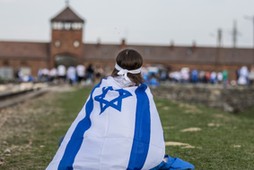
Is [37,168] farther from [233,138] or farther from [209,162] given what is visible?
[233,138]

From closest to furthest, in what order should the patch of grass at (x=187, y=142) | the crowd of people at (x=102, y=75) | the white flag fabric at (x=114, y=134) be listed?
the white flag fabric at (x=114, y=134) < the patch of grass at (x=187, y=142) < the crowd of people at (x=102, y=75)

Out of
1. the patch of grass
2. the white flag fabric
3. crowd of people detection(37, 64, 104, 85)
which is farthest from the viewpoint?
crowd of people detection(37, 64, 104, 85)

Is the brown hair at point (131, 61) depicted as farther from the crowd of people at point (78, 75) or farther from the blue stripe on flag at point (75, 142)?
the crowd of people at point (78, 75)

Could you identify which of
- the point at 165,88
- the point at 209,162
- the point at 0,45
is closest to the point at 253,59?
the point at 0,45

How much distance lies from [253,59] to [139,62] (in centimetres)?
9431

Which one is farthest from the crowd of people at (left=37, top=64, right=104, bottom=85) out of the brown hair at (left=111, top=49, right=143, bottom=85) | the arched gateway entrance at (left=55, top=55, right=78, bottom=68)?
the brown hair at (left=111, top=49, right=143, bottom=85)

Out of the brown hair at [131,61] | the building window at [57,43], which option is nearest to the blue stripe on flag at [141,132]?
the brown hair at [131,61]

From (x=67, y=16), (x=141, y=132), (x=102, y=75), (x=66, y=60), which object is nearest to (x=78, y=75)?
(x=102, y=75)

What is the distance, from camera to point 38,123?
15391 millimetres

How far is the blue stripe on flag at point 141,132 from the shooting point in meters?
6.32

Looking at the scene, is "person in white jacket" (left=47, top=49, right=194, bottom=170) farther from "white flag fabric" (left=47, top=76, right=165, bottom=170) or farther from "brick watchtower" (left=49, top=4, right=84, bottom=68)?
"brick watchtower" (left=49, top=4, right=84, bottom=68)

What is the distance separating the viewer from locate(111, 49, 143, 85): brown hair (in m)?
6.59

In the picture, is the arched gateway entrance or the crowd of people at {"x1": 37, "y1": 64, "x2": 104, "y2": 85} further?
the arched gateway entrance

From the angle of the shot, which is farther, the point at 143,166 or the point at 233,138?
the point at 233,138
